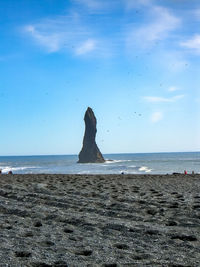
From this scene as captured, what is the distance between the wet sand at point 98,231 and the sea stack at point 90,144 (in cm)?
10215

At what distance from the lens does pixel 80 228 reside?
634cm

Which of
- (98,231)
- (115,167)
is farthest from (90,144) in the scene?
(98,231)

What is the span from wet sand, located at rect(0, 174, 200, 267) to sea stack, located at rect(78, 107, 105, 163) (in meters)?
102

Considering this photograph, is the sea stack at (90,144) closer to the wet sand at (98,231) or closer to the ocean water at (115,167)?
the ocean water at (115,167)

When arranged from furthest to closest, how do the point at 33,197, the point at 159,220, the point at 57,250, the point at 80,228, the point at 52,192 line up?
the point at 52,192
the point at 33,197
the point at 159,220
the point at 80,228
the point at 57,250

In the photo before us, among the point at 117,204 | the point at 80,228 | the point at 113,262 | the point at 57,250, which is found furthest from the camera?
the point at 117,204

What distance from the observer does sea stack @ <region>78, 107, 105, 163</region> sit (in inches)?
4452

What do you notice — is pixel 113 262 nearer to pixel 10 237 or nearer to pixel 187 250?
pixel 187 250

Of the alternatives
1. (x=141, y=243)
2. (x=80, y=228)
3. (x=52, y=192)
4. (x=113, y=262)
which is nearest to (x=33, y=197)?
(x=52, y=192)

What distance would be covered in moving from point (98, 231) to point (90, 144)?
113 m

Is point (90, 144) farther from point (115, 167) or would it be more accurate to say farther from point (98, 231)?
point (98, 231)

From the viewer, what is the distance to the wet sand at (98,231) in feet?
15.0

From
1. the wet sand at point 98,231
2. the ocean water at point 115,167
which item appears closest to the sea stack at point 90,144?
the ocean water at point 115,167

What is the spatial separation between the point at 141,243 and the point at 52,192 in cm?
598
